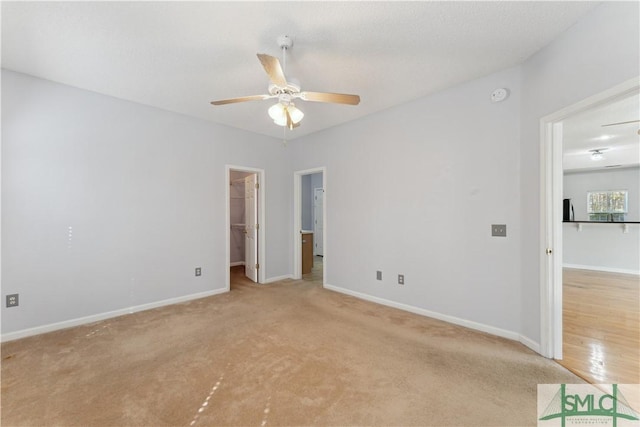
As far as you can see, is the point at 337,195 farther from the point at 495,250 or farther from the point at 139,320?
the point at 139,320

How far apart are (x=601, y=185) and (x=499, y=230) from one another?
573 centimetres

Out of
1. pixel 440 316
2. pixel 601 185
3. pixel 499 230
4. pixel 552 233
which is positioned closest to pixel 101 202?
pixel 440 316

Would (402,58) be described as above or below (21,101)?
above

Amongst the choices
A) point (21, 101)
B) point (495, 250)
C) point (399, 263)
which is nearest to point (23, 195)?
point (21, 101)

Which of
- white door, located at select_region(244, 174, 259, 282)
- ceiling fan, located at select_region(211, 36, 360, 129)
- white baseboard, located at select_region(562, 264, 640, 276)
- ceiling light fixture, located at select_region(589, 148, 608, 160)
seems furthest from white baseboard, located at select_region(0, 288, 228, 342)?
ceiling light fixture, located at select_region(589, 148, 608, 160)

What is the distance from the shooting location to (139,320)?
309 cm

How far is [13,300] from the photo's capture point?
8.60 ft

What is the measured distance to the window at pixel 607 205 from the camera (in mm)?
5719

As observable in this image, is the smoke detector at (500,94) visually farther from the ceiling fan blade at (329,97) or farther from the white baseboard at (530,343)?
the white baseboard at (530,343)

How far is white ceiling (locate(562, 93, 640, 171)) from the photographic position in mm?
3312

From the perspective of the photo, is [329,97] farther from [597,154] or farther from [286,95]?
[597,154]

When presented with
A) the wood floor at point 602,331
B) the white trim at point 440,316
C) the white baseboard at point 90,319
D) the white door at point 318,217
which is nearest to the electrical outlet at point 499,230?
the white trim at point 440,316

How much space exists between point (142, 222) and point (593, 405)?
15.1 feet

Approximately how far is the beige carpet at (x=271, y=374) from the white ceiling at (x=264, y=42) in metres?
2.56
